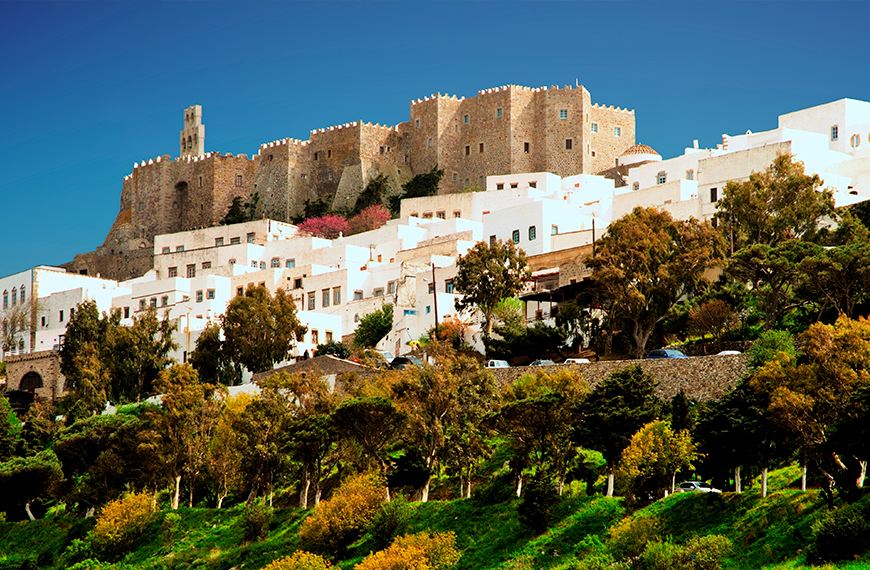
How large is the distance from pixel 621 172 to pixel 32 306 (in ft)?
123

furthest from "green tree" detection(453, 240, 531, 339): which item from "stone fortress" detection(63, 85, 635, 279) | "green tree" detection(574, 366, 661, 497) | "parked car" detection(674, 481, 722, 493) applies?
"stone fortress" detection(63, 85, 635, 279)

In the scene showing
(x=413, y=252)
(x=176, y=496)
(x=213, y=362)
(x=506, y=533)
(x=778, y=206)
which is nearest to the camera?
(x=506, y=533)

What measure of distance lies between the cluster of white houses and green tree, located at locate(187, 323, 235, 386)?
403cm

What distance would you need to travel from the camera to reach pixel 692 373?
35.3 metres

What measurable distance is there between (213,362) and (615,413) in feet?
78.6

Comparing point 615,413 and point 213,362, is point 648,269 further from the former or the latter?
point 213,362

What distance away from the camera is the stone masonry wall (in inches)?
1361

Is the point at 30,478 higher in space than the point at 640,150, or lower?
lower

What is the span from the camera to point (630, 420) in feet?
98.3

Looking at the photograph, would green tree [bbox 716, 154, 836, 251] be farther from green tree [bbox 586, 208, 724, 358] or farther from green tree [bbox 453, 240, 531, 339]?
green tree [bbox 453, 240, 531, 339]

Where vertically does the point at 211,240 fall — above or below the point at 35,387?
above

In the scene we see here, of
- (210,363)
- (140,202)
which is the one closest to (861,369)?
Result: (210,363)

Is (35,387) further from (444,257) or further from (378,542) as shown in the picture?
(378,542)

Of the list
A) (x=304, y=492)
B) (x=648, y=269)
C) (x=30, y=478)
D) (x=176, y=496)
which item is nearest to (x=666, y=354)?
(x=648, y=269)
